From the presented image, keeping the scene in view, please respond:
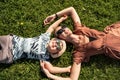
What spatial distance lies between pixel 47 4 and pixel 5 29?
3.35 feet

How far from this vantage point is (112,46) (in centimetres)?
568

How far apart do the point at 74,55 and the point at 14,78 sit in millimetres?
1253

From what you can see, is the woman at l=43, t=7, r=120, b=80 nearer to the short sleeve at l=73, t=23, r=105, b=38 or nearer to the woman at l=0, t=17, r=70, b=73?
the short sleeve at l=73, t=23, r=105, b=38

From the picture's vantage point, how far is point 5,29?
19.7 feet

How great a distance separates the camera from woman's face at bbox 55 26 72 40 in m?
5.69

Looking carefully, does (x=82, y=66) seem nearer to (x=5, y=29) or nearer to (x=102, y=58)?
(x=102, y=58)

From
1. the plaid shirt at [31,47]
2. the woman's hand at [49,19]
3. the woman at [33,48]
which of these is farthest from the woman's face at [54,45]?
the woman's hand at [49,19]

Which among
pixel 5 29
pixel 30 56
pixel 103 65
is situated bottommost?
pixel 103 65

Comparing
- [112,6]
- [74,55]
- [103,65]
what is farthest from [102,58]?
[112,6]

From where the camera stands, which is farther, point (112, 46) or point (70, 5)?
point (70, 5)

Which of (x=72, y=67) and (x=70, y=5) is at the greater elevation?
(x=70, y=5)

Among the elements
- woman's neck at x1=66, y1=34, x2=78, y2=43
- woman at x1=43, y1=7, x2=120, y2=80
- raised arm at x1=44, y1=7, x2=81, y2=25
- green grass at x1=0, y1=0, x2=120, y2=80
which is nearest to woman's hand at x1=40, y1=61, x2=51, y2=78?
woman at x1=43, y1=7, x2=120, y2=80

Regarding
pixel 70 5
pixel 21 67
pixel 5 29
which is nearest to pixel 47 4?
pixel 70 5

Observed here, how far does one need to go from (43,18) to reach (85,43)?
3.44ft
